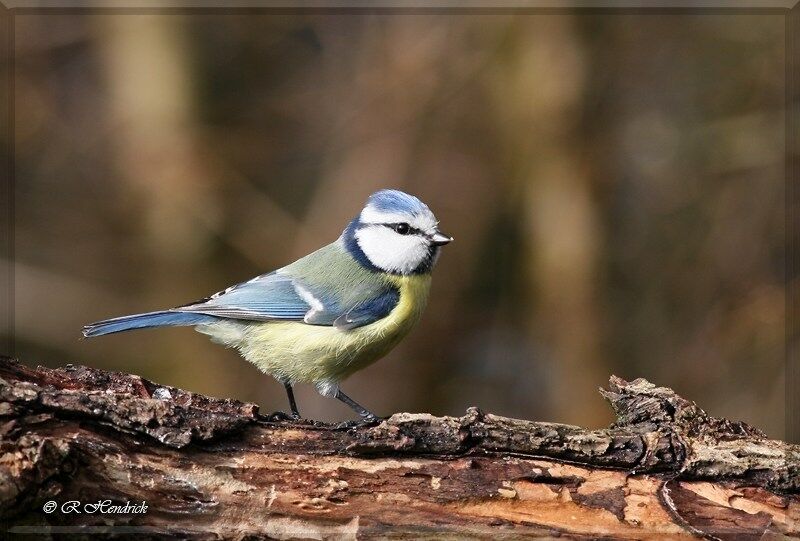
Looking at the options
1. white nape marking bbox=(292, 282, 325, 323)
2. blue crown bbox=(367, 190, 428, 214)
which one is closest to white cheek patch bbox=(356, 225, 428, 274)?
blue crown bbox=(367, 190, 428, 214)

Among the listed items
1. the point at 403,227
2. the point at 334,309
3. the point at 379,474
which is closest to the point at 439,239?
the point at 403,227

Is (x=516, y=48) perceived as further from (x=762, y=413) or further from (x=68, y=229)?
(x=68, y=229)

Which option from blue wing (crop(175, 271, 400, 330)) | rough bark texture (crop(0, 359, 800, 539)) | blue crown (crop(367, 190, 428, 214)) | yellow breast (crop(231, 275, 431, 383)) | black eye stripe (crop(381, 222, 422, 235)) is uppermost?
blue crown (crop(367, 190, 428, 214))

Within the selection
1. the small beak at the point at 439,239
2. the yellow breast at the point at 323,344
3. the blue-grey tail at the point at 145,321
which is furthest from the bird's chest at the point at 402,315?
the blue-grey tail at the point at 145,321

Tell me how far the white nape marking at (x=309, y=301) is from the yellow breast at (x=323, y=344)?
0.05m

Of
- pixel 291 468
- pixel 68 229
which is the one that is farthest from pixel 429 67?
pixel 291 468

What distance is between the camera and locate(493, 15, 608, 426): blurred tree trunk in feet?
19.7

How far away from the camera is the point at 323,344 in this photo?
3494 millimetres

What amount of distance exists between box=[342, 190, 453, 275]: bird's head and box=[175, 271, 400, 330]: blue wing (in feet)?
0.58

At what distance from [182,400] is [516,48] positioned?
13.0ft

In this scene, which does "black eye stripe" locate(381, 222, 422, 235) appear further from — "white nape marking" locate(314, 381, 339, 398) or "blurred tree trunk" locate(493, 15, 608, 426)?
"blurred tree trunk" locate(493, 15, 608, 426)

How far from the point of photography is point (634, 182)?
6430 millimetres

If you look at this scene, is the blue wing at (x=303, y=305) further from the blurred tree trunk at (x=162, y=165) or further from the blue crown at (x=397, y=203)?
the blurred tree trunk at (x=162, y=165)

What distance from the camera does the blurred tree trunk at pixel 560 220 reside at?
6012mm
